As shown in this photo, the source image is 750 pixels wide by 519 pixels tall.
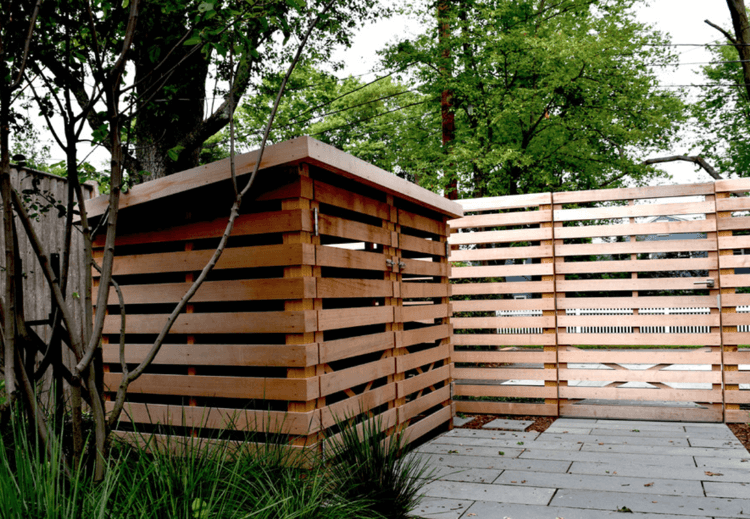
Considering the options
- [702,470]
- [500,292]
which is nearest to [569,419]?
[500,292]

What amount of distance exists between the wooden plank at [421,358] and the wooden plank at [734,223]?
328 centimetres

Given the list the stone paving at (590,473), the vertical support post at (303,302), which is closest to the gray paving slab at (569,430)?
the stone paving at (590,473)

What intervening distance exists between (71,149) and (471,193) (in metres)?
10.5

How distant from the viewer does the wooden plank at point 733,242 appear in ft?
22.0

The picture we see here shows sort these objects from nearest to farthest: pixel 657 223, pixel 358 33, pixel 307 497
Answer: pixel 307 497, pixel 657 223, pixel 358 33

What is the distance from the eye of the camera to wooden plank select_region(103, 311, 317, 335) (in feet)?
12.6

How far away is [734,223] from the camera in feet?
22.3

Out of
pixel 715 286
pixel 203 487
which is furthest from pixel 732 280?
pixel 203 487

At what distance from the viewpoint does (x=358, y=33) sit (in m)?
12.0

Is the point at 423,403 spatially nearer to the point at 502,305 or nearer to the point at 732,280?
the point at 502,305

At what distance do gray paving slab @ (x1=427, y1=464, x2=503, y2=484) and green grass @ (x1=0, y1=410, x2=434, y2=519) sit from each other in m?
1.35

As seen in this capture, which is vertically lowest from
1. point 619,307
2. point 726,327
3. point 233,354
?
point 726,327

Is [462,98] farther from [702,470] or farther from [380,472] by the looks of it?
[380,472]

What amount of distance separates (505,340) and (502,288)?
618mm
